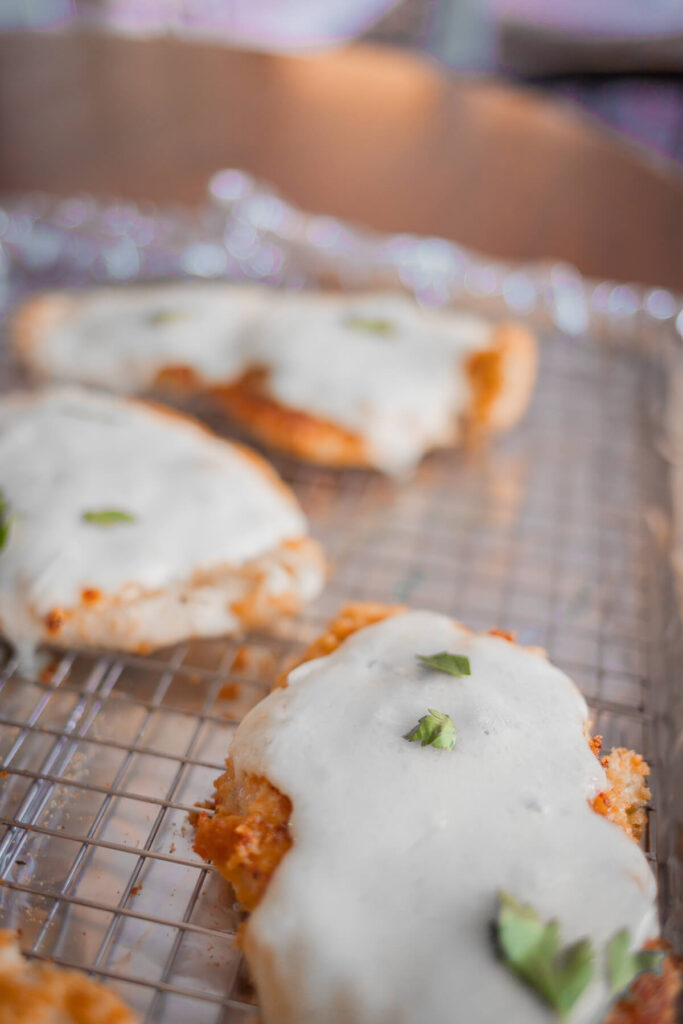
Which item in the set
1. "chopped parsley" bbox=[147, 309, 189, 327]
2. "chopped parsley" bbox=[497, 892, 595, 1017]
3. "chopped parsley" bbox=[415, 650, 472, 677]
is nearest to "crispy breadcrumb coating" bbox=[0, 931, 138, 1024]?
"chopped parsley" bbox=[497, 892, 595, 1017]

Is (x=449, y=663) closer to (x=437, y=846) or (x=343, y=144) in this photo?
(x=437, y=846)

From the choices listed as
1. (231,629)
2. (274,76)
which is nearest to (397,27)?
(274,76)

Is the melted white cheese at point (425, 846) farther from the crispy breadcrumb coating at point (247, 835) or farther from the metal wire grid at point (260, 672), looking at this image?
the metal wire grid at point (260, 672)

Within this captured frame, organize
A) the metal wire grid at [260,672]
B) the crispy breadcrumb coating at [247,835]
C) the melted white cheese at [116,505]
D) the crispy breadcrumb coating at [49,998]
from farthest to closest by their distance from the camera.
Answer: the melted white cheese at [116,505] < the metal wire grid at [260,672] < the crispy breadcrumb coating at [247,835] < the crispy breadcrumb coating at [49,998]

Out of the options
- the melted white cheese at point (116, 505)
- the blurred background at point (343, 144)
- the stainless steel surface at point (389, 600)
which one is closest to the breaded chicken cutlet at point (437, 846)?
the stainless steel surface at point (389, 600)

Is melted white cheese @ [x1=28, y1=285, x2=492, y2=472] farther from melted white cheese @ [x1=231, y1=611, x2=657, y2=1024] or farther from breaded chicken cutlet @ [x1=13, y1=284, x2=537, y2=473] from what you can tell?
melted white cheese @ [x1=231, y1=611, x2=657, y2=1024]

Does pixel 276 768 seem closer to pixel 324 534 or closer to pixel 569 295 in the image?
pixel 324 534
